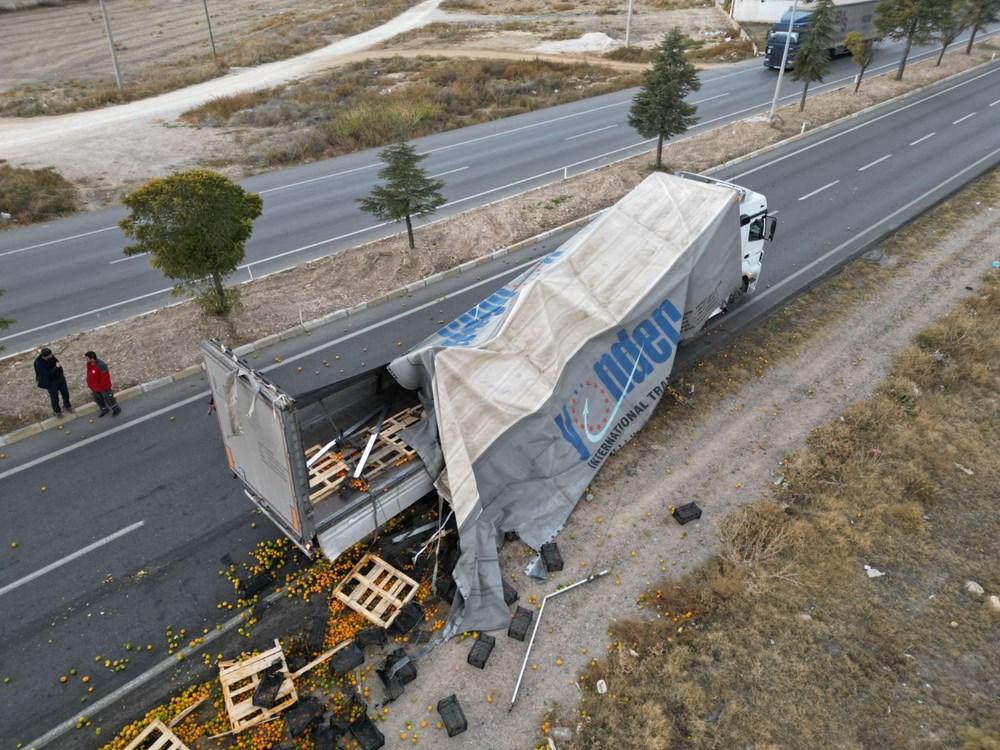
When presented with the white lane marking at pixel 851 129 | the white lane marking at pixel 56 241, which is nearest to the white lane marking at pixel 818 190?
the white lane marking at pixel 851 129

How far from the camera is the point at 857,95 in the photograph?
32.2 m

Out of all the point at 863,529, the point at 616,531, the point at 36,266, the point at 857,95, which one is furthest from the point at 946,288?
the point at 36,266

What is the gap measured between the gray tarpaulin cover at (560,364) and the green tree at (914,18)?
3052 centimetres

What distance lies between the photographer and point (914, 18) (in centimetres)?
3195

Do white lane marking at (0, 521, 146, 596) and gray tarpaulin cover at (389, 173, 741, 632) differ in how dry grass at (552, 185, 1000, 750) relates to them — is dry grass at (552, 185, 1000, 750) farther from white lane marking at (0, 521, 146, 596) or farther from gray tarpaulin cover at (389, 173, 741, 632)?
white lane marking at (0, 521, 146, 596)

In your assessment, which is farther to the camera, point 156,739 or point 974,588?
point 974,588

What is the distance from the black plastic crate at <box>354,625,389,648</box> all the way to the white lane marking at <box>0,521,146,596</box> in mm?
4675

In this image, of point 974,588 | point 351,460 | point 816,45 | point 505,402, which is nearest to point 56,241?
point 351,460

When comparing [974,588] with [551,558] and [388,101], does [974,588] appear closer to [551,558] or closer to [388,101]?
[551,558]

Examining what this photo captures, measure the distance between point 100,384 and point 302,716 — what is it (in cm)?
846

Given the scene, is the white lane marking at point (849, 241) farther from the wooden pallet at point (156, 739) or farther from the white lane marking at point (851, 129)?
the wooden pallet at point (156, 739)

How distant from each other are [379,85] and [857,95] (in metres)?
28.0

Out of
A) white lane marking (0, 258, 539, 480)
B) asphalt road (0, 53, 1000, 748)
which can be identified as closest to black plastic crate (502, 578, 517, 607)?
asphalt road (0, 53, 1000, 748)

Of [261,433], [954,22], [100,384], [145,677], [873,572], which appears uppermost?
[954,22]
